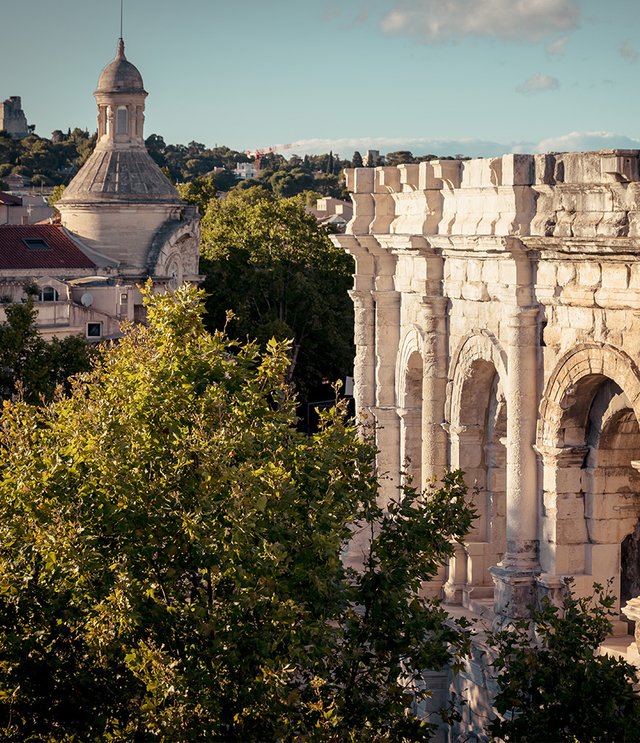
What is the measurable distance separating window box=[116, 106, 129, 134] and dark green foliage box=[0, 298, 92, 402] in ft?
110

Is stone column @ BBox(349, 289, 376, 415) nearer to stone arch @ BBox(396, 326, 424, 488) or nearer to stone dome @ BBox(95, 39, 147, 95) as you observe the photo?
stone arch @ BBox(396, 326, 424, 488)

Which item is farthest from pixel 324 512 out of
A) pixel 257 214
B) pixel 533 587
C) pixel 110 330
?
pixel 257 214

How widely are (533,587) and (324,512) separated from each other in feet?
22.7

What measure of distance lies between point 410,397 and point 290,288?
1454 inches

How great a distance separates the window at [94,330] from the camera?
6169 centimetres

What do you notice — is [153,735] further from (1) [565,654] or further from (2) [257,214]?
(2) [257,214]

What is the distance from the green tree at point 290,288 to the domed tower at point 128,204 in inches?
71.0

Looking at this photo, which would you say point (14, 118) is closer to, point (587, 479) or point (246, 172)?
point (246, 172)

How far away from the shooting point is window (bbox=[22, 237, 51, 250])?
72812mm

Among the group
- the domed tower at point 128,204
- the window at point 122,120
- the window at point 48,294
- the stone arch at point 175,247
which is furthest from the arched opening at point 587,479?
the window at point 122,120

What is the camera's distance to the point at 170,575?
2177 cm

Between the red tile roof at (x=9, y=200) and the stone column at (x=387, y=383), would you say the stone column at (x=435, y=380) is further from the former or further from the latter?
the red tile roof at (x=9, y=200)

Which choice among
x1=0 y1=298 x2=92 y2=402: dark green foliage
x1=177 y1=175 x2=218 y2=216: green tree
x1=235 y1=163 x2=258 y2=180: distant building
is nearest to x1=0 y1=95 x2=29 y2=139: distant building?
x1=235 y1=163 x2=258 y2=180: distant building

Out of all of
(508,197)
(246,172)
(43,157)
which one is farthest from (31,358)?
(246,172)
